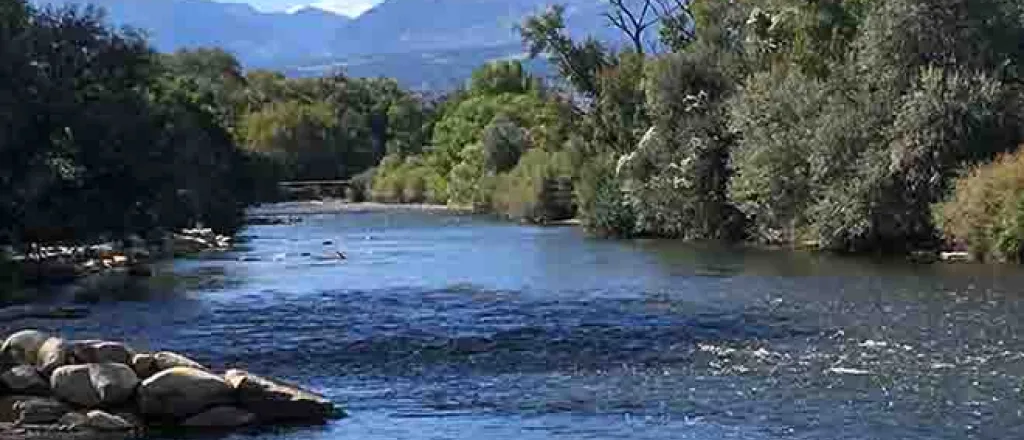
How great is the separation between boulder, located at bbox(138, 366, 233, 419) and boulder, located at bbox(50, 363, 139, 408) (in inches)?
12.9

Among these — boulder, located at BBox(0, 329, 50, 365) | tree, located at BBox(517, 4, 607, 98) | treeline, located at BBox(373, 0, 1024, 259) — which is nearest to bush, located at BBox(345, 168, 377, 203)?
treeline, located at BBox(373, 0, 1024, 259)

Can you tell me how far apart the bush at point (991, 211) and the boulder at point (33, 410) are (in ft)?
136

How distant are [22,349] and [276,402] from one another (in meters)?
5.86

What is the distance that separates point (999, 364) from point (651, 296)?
18454 millimetres

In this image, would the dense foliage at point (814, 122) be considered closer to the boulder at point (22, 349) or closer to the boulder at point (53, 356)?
the boulder at point (22, 349)

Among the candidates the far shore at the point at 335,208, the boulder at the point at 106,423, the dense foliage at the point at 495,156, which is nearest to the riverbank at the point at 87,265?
the boulder at the point at 106,423

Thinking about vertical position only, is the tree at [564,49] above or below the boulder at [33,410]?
above

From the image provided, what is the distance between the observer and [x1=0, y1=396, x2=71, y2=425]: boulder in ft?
91.8

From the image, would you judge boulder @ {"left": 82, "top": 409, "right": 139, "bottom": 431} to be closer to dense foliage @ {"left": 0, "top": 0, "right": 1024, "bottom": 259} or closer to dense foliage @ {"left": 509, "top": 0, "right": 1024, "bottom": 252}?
dense foliage @ {"left": 0, "top": 0, "right": 1024, "bottom": 259}

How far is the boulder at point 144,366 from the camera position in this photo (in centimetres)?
2930

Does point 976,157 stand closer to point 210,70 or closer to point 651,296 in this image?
point 651,296

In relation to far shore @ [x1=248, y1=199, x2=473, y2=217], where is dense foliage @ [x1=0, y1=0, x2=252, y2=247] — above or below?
above

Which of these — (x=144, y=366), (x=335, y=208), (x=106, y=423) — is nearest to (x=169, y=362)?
(x=144, y=366)

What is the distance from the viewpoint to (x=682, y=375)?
1289 inches
